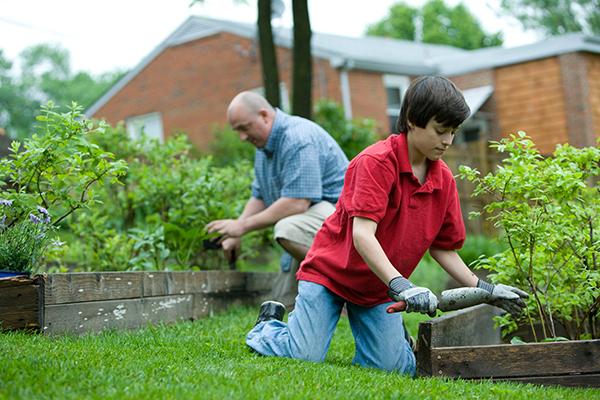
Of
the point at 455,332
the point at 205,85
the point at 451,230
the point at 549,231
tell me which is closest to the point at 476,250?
the point at 455,332

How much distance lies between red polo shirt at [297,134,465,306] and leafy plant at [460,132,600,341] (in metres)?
0.21

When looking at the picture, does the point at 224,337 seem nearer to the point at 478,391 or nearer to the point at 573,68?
the point at 478,391

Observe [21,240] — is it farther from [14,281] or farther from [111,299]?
[111,299]

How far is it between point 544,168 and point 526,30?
40753 mm

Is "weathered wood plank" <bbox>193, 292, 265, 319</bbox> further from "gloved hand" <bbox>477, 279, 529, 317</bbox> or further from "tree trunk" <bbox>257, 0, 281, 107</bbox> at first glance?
"tree trunk" <bbox>257, 0, 281, 107</bbox>

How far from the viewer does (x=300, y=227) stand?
604cm

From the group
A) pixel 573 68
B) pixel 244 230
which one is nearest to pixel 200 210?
pixel 244 230

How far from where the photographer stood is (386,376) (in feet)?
13.1

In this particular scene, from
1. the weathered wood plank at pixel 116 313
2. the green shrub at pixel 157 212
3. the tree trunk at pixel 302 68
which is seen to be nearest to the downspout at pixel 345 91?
the tree trunk at pixel 302 68

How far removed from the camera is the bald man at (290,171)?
6.07m

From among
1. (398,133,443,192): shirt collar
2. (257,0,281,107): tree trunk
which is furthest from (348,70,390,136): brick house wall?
(398,133,443,192): shirt collar

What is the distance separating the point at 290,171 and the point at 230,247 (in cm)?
92

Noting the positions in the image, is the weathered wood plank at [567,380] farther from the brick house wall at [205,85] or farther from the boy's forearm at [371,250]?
the brick house wall at [205,85]

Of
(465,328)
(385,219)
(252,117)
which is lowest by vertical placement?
(465,328)
